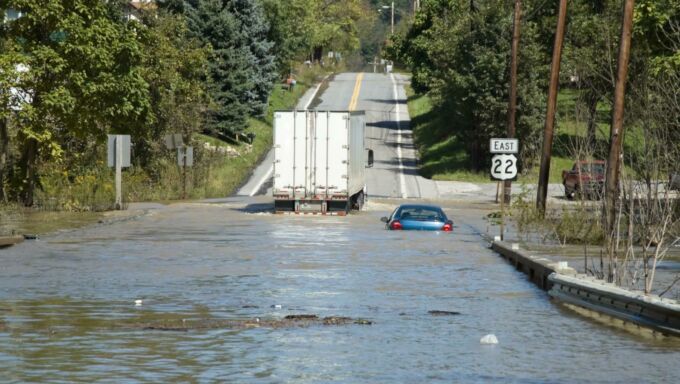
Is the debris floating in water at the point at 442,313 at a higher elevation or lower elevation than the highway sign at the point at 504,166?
lower

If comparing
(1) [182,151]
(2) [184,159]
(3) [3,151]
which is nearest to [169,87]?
(1) [182,151]

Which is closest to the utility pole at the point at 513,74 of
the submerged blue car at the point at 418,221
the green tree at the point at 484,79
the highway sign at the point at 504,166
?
the submerged blue car at the point at 418,221

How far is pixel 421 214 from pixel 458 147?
4074 centimetres

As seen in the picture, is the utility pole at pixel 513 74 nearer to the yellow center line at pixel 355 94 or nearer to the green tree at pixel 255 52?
Result: the green tree at pixel 255 52

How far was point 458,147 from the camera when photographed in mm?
84000

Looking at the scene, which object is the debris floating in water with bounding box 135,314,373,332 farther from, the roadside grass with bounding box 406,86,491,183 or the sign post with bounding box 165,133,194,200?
the roadside grass with bounding box 406,86,491,183

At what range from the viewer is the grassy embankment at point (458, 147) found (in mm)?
74500

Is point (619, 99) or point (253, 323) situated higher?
point (619, 99)

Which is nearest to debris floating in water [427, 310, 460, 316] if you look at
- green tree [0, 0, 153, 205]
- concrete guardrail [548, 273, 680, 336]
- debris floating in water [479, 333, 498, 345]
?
concrete guardrail [548, 273, 680, 336]

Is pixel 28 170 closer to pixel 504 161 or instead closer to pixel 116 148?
pixel 116 148

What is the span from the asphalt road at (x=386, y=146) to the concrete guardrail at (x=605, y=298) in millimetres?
41139

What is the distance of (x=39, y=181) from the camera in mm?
54094

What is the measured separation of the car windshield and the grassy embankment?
21.9 metres

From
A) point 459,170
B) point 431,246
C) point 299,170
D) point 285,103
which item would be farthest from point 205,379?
point 285,103
